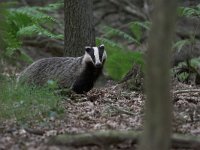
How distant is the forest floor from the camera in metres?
5.20

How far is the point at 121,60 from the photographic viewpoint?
10812 mm

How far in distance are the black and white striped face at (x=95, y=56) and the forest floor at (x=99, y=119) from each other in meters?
0.53

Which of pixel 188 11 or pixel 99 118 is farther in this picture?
pixel 188 11

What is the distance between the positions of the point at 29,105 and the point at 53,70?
2658 millimetres

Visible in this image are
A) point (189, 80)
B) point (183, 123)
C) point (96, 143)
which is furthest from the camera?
point (189, 80)

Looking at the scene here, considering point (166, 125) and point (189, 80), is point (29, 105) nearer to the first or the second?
point (166, 125)

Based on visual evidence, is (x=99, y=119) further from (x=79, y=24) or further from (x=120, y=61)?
(x=120, y=61)

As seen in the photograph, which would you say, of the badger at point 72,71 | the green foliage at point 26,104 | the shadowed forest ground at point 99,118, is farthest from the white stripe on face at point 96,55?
the green foliage at point 26,104

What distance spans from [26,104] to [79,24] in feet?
9.27

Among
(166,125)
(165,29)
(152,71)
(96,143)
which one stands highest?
(165,29)

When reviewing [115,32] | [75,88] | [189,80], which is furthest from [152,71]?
[115,32]

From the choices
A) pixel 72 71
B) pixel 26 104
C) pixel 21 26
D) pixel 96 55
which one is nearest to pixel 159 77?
pixel 26 104

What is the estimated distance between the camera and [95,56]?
8.22m

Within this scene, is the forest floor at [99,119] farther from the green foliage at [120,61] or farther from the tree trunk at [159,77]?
the green foliage at [120,61]
